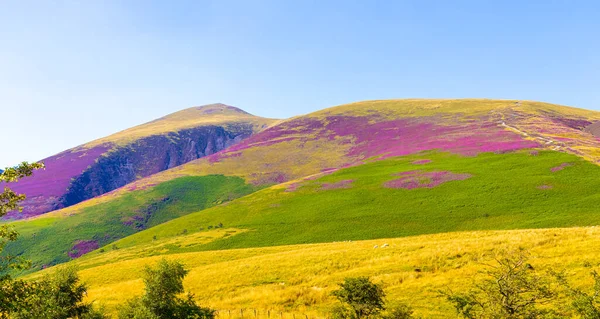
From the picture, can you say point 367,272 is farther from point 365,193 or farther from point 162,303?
point 365,193

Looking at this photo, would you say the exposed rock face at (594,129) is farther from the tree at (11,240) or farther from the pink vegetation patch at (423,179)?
the tree at (11,240)

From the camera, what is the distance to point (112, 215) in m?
103

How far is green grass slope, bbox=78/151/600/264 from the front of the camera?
59.8 metres

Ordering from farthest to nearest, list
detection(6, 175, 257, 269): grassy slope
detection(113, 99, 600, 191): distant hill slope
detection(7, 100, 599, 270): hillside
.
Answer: detection(113, 99, 600, 191): distant hill slope, detection(6, 175, 257, 269): grassy slope, detection(7, 100, 599, 270): hillside

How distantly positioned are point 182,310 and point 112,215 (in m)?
96.0

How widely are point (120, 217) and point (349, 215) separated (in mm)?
73261

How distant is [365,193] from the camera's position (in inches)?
3260

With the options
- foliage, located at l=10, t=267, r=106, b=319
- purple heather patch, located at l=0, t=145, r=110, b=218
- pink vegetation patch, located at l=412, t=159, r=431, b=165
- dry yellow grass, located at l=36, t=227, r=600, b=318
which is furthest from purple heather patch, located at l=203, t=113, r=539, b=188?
foliage, located at l=10, t=267, r=106, b=319

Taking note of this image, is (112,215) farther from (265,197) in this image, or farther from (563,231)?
(563,231)

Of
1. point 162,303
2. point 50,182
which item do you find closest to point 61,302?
point 162,303

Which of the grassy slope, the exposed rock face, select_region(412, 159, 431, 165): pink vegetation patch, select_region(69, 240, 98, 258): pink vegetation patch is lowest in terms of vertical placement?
select_region(69, 240, 98, 258): pink vegetation patch

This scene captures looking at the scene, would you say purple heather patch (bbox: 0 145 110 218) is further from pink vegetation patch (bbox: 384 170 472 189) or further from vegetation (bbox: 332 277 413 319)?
vegetation (bbox: 332 277 413 319)

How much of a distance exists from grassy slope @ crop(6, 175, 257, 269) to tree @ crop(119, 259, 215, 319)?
7164cm

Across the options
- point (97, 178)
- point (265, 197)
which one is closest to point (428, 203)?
point (265, 197)
